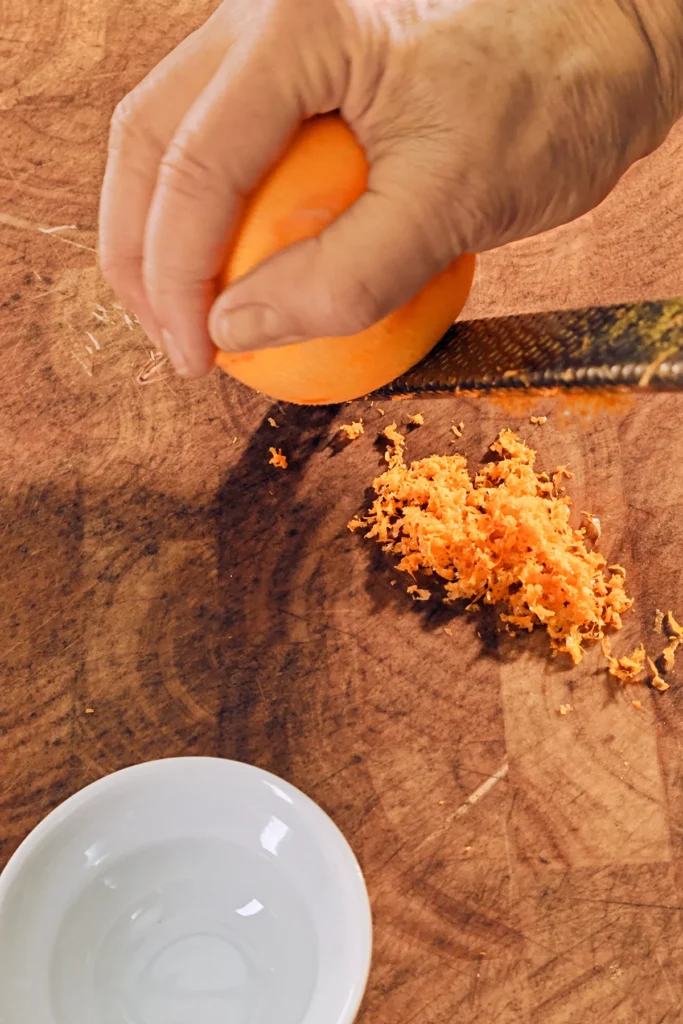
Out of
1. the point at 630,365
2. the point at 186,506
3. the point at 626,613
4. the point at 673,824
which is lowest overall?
the point at 673,824

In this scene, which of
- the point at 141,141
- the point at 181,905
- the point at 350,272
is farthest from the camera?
the point at 181,905

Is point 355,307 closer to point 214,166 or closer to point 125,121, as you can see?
point 214,166

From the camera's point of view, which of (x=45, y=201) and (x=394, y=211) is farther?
(x=45, y=201)

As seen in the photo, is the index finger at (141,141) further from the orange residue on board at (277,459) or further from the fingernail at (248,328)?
the orange residue on board at (277,459)

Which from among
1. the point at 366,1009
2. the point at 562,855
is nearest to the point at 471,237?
the point at 562,855

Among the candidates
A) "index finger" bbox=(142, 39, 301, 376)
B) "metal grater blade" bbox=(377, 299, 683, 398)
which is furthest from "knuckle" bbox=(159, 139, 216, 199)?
"metal grater blade" bbox=(377, 299, 683, 398)

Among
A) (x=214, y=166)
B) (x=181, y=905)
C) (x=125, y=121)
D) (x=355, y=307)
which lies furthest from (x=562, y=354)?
(x=181, y=905)

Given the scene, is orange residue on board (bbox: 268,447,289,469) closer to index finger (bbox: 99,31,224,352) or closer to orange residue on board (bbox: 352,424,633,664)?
orange residue on board (bbox: 352,424,633,664)

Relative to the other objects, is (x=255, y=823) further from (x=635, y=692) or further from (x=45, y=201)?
(x=45, y=201)
